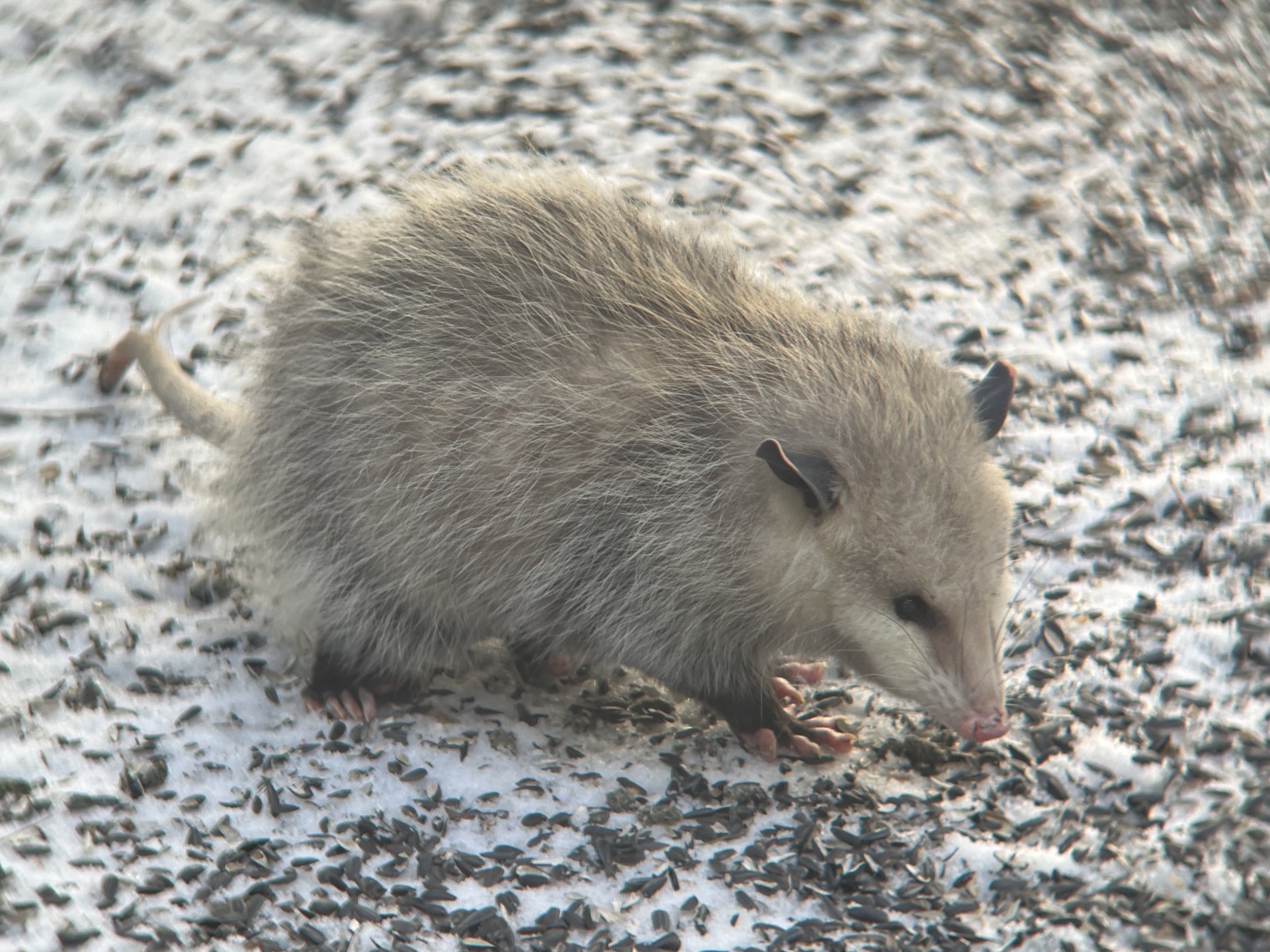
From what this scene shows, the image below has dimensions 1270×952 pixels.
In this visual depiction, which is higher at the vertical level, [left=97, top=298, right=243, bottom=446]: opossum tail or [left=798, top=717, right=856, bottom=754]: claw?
[left=97, top=298, right=243, bottom=446]: opossum tail

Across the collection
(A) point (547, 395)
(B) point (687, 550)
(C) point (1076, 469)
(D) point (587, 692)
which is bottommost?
(D) point (587, 692)

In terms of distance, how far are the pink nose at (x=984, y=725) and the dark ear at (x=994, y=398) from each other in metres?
0.81

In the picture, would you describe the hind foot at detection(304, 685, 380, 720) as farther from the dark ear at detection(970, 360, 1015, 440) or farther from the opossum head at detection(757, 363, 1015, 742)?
the dark ear at detection(970, 360, 1015, 440)

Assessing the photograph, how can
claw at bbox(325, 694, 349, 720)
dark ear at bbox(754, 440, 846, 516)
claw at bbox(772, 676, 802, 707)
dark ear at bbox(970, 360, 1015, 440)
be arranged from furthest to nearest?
1. claw at bbox(772, 676, 802, 707)
2. claw at bbox(325, 694, 349, 720)
3. dark ear at bbox(970, 360, 1015, 440)
4. dark ear at bbox(754, 440, 846, 516)

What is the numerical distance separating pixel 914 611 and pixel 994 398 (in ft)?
2.38

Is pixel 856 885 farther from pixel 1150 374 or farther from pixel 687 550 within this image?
pixel 1150 374

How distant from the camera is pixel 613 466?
3742 millimetres

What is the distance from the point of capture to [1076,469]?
481 centimetres

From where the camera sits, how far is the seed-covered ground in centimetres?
337

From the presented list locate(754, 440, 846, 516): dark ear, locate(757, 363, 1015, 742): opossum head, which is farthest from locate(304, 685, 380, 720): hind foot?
locate(754, 440, 846, 516): dark ear

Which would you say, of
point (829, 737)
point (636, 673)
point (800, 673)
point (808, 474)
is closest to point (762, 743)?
point (829, 737)

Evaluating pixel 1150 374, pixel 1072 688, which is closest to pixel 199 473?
pixel 1072 688

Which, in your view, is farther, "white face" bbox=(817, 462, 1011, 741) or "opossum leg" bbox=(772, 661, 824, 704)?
"opossum leg" bbox=(772, 661, 824, 704)

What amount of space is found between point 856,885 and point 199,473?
116 inches
